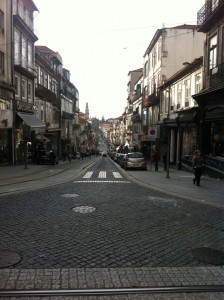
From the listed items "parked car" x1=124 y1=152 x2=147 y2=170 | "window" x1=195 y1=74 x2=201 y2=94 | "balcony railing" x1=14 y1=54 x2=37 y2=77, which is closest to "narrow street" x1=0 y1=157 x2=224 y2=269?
"parked car" x1=124 y1=152 x2=147 y2=170

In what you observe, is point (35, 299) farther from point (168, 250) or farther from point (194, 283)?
point (168, 250)

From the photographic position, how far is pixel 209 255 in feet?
18.4

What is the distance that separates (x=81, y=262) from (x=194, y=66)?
21614 mm

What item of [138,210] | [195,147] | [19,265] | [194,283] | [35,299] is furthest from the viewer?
[195,147]

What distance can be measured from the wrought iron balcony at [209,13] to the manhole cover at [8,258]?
56.6ft

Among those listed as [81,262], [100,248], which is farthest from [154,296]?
[100,248]

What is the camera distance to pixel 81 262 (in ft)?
16.8

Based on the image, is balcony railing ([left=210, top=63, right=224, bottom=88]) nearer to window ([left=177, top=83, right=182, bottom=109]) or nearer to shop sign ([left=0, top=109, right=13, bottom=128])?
window ([left=177, top=83, right=182, bottom=109])

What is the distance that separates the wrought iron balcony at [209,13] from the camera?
18108mm

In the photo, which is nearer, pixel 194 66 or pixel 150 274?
pixel 150 274

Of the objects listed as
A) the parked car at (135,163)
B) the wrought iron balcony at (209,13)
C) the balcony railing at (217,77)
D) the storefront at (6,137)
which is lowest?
the parked car at (135,163)

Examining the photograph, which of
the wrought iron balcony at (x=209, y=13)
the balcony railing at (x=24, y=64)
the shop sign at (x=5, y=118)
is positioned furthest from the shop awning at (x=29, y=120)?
the wrought iron balcony at (x=209, y=13)

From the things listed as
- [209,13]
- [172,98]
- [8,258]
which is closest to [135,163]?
[172,98]

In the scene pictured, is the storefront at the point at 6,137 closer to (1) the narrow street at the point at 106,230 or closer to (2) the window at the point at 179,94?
(1) the narrow street at the point at 106,230
